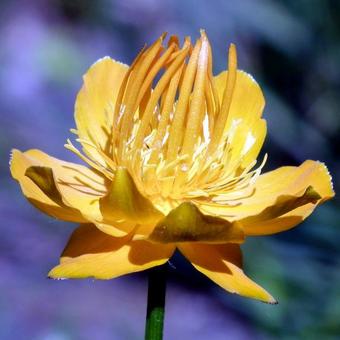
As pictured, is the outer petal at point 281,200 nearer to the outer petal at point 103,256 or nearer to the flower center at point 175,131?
the flower center at point 175,131

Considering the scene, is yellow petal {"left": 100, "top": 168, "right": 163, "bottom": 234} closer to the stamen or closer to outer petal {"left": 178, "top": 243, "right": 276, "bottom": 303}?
outer petal {"left": 178, "top": 243, "right": 276, "bottom": 303}

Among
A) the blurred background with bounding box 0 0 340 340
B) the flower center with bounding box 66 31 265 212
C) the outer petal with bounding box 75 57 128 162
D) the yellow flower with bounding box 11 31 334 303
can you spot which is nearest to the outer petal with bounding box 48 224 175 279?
the yellow flower with bounding box 11 31 334 303

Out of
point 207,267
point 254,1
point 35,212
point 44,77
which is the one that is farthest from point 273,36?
point 207,267

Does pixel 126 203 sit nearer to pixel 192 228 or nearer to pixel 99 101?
pixel 192 228

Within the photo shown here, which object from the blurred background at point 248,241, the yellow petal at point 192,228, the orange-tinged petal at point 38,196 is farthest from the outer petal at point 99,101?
the blurred background at point 248,241

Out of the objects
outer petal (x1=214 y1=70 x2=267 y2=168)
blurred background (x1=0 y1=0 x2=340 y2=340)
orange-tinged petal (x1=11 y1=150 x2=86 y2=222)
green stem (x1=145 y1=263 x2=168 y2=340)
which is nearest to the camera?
green stem (x1=145 y1=263 x2=168 y2=340)
